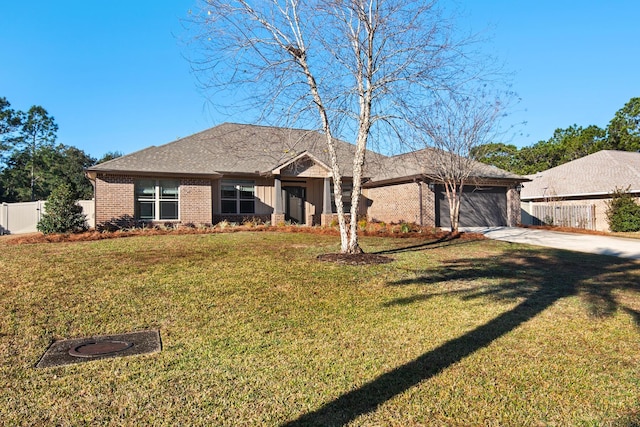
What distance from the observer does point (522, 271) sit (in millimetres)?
9344

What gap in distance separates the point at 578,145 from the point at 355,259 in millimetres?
45937

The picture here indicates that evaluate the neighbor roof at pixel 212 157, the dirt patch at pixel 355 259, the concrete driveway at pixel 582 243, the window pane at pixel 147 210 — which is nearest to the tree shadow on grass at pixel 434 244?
the dirt patch at pixel 355 259

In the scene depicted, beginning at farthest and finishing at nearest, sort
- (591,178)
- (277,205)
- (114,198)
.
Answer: (591,178) < (277,205) < (114,198)

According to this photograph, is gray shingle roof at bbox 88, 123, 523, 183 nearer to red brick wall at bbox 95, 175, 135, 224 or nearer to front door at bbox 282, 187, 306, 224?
→ red brick wall at bbox 95, 175, 135, 224

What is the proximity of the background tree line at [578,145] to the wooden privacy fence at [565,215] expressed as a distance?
16.6 m

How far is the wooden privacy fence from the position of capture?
22.8m

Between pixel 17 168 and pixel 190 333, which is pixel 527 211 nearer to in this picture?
pixel 190 333

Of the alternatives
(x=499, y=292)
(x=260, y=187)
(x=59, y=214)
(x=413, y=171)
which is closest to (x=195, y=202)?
(x=260, y=187)

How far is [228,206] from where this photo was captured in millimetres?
20141

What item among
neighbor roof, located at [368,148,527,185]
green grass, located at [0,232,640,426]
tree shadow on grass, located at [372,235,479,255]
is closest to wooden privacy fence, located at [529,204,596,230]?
neighbor roof, located at [368,148,527,185]

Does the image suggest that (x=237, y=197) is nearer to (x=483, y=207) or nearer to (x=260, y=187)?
(x=260, y=187)

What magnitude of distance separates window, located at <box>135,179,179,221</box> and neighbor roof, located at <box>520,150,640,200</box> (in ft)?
72.5

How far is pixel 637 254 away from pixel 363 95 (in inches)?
393

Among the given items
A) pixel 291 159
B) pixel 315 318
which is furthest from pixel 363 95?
pixel 291 159
